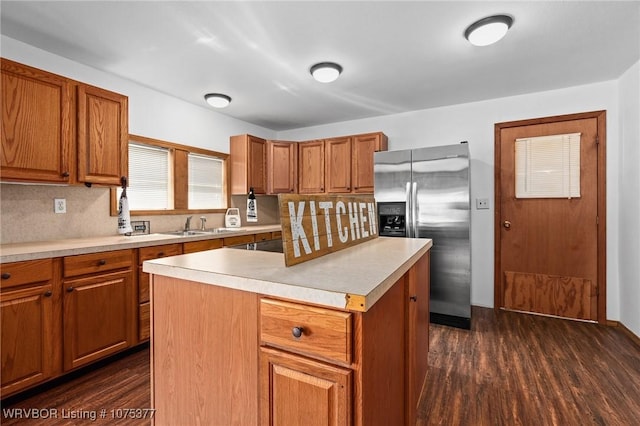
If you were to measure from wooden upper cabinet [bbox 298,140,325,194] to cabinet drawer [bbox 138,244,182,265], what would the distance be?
81.4 inches

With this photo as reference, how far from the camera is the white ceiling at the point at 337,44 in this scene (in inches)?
75.6

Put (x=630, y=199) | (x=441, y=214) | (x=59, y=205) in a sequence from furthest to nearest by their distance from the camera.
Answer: (x=441, y=214) → (x=630, y=199) → (x=59, y=205)

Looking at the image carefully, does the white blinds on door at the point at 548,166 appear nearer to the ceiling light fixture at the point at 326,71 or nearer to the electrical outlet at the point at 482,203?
the electrical outlet at the point at 482,203

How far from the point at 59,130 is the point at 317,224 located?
2.09m

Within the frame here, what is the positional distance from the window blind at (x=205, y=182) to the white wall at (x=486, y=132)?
1.96 metres

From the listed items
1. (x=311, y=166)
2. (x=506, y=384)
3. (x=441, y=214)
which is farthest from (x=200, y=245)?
(x=506, y=384)

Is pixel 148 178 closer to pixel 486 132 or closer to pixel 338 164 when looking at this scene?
pixel 338 164

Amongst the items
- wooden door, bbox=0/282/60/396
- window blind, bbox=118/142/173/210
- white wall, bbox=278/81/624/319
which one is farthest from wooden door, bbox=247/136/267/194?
wooden door, bbox=0/282/60/396

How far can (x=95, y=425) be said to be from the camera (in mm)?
1643

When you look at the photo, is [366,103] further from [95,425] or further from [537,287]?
[95,425]

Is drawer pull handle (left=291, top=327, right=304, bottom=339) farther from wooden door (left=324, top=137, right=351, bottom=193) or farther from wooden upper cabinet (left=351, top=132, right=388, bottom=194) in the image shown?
wooden door (left=324, top=137, right=351, bottom=193)

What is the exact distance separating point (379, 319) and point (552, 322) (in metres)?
3.13

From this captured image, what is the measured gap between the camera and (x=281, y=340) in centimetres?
95

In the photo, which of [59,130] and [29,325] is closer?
[29,325]
